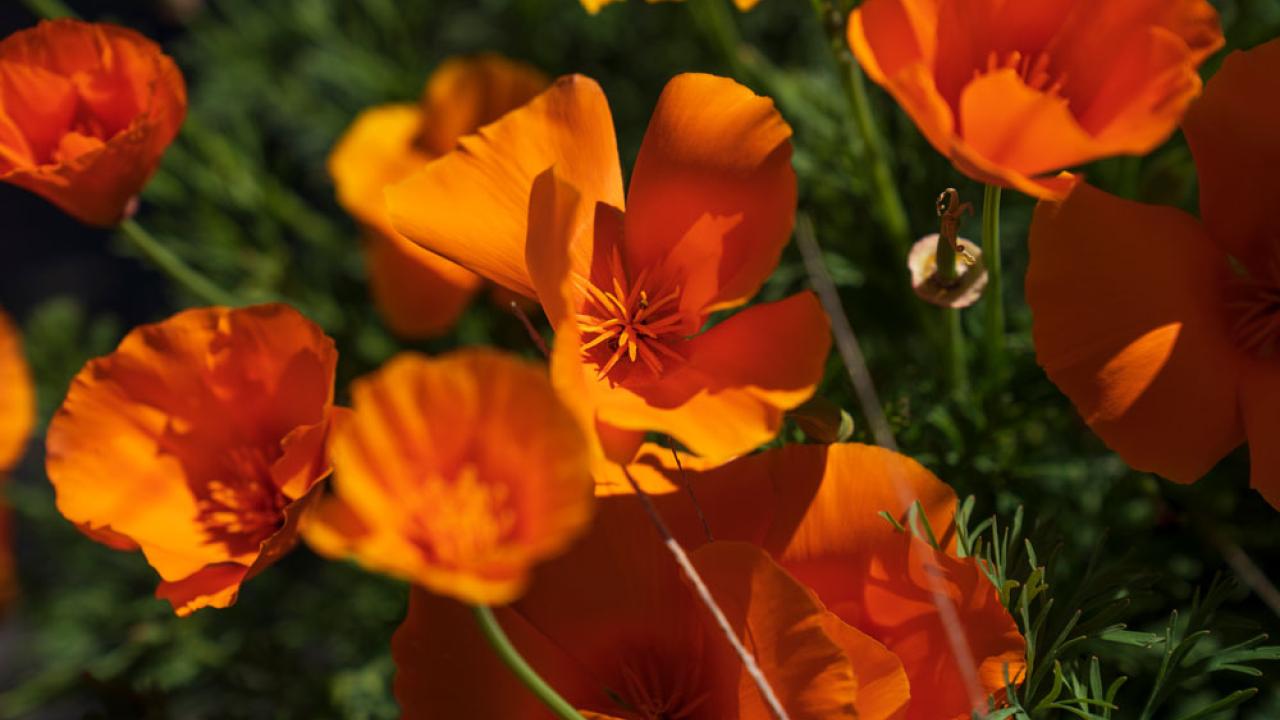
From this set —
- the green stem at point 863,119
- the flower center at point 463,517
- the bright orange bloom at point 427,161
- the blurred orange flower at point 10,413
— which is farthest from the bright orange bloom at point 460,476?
the blurred orange flower at point 10,413

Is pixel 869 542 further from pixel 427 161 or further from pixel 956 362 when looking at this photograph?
pixel 427 161

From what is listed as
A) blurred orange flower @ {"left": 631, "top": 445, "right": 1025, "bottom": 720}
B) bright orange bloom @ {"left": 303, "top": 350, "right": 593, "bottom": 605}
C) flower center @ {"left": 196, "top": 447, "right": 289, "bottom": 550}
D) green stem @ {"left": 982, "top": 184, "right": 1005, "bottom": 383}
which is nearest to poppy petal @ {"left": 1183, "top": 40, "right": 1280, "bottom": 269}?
green stem @ {"left": 982, "top": 184, "right": 1005, "bottom": 383}

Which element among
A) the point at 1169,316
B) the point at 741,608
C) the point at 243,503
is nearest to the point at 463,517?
the point at 741,608

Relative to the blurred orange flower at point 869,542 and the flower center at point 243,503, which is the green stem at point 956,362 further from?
the flower center at point 243,503

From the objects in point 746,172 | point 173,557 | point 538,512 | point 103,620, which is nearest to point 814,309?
point 746,172

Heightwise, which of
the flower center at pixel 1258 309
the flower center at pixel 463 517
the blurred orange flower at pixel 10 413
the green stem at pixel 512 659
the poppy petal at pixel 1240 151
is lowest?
the blurred orange flower at pixel 10 413

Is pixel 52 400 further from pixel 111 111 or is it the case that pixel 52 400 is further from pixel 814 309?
pixel 814 309
